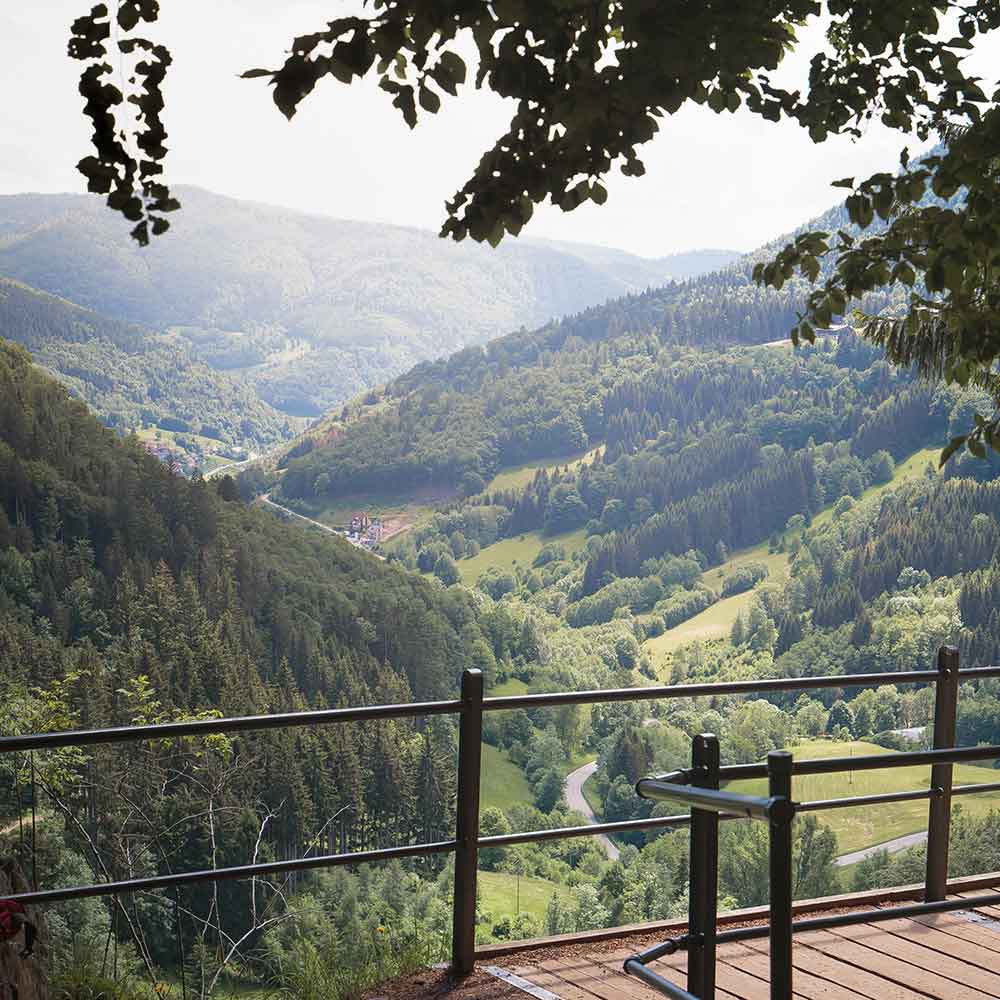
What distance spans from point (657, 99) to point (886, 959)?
240 cm

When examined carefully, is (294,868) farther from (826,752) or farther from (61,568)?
(826,752)

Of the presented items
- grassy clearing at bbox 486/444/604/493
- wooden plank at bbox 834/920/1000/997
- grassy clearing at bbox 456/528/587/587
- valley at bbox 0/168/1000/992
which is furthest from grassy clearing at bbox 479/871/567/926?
grassy clearing at bbox 486/444/604/493

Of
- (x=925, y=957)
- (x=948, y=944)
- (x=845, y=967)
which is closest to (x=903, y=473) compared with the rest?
(x=948, y=944)

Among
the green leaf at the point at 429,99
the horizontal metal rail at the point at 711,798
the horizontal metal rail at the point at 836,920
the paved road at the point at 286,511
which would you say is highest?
the green leaf at the point at 429,99

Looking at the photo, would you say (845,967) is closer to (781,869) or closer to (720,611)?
(781,869)

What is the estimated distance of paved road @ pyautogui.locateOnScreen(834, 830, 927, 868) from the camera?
44.9 meters

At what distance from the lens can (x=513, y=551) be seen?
11875 cm

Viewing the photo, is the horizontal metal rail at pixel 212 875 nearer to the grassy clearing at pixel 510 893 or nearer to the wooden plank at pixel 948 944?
the wooden plank at pixel 948 944

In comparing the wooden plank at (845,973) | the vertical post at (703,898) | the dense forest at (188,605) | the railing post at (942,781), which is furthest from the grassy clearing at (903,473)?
the vertical post at (703,898)

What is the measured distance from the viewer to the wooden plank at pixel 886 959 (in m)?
3.24

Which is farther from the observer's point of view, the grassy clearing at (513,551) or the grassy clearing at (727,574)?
the grassy clearing at (513,551)

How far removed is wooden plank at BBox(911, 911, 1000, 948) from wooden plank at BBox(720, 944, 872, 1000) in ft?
1.50

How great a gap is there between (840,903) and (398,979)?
144 centimetres

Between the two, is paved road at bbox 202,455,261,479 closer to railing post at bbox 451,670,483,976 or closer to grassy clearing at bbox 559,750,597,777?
grassy clearing at bbox 559,750,597,777
